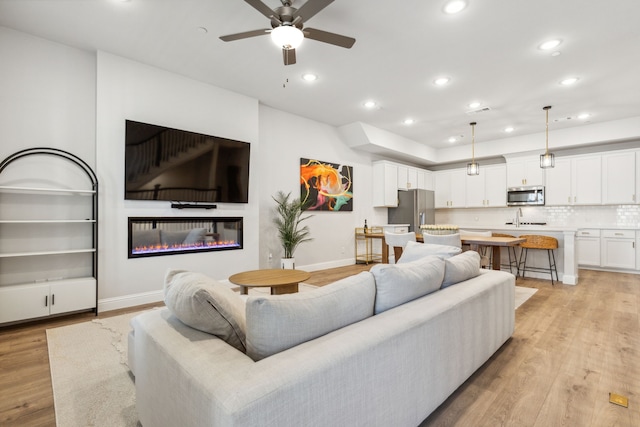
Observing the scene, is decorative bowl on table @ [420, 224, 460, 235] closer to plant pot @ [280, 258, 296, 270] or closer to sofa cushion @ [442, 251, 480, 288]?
sofa cushion @ [442, 251, 480, 288]

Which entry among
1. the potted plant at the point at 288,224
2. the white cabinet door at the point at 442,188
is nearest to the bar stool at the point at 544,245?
the white cabinet door at the point at 442,188

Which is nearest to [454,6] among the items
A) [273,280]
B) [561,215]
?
[273,280]

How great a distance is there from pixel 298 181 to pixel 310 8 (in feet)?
11.2

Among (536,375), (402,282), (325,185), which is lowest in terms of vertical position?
(536,375)

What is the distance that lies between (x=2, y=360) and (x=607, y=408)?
13.3 feet

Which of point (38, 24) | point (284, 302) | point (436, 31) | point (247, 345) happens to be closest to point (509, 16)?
point (436, 31)

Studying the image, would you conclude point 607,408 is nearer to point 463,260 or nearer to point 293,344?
point 463,260

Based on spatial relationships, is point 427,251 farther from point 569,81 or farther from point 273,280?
point 569,81

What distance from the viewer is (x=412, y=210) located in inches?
275

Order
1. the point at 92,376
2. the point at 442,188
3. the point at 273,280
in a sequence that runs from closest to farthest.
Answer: the point at 92,376 < the point at 273,280 < the point at 442,188

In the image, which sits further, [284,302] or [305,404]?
[284,302]

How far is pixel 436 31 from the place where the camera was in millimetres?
3000

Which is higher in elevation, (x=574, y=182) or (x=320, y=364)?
(x=574, y=182)

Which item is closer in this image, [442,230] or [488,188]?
[442,230]
